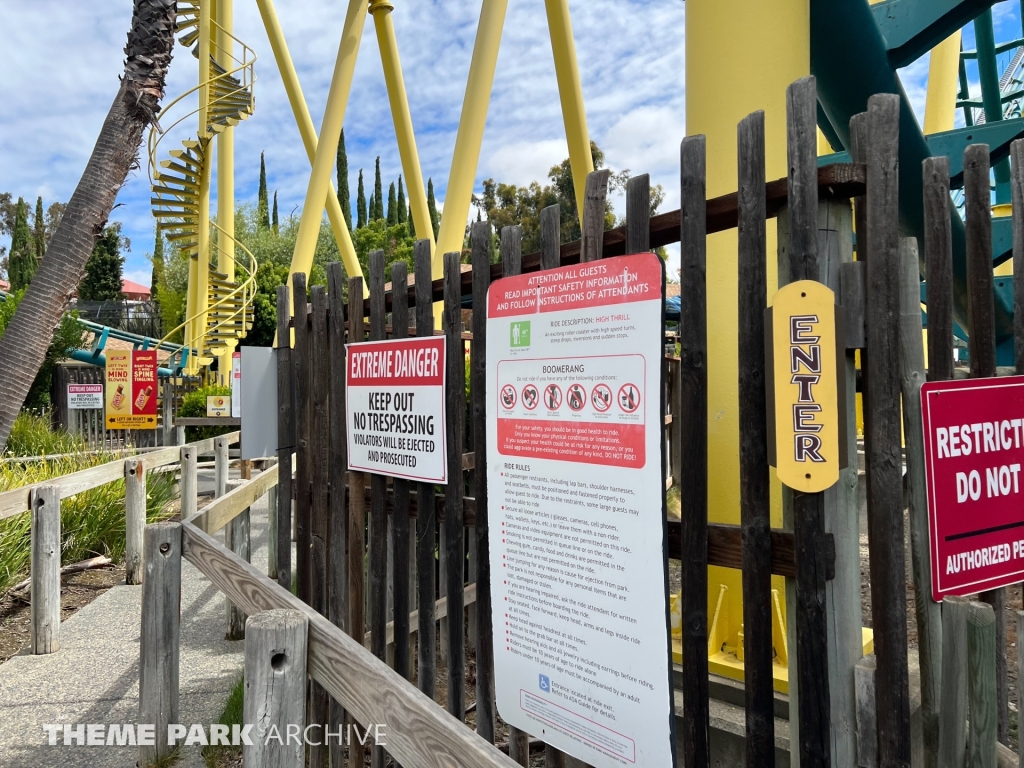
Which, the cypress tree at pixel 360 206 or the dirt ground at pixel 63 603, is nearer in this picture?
the dirt ground at pixel 63 603

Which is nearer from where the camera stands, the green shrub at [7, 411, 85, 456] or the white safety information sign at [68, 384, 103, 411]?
the green shrub at [7, 411, 85, 456]

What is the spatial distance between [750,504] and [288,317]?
276 cm

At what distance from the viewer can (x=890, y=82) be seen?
4.15m

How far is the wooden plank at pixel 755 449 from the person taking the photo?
1.83 meters

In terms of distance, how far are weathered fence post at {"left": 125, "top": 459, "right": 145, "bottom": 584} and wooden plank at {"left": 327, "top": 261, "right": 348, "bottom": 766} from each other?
3836 millimetres

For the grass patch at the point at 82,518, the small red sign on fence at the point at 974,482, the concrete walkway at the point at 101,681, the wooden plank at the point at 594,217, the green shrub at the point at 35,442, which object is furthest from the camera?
the green shrub at the point at 35,442

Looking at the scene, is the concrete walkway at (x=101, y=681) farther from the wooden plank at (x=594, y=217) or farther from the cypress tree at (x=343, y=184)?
the cypress tree at (x=343, y=184)

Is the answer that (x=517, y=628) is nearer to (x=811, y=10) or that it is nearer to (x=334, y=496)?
(x=334, y=496)

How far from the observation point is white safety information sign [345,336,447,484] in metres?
2.77

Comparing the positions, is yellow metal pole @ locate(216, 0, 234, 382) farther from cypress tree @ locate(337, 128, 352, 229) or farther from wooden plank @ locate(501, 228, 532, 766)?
cypress tree @ locate(337, 128, 352, 229)

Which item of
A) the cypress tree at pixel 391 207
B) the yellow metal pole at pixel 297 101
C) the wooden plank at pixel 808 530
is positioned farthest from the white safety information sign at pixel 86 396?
the cypress tree at pixel 391 207

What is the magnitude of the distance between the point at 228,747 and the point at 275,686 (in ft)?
6.85

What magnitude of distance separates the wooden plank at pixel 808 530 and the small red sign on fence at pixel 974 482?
14.3 inches

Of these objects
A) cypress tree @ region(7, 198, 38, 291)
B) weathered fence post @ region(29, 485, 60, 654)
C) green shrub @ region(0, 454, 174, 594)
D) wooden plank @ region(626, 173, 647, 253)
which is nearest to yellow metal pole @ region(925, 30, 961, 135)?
wooden plank @ region(626, 173, 647, 253)
